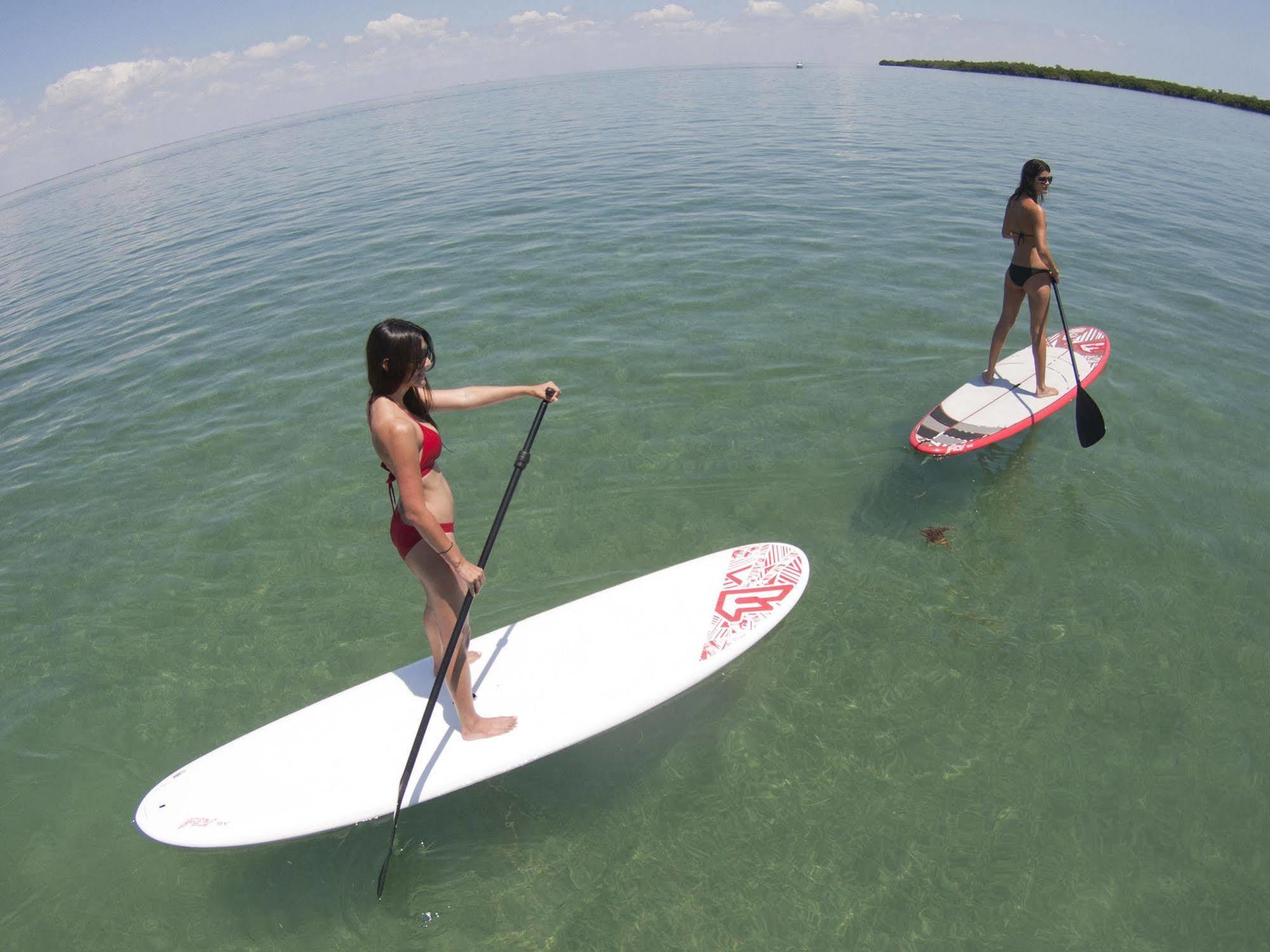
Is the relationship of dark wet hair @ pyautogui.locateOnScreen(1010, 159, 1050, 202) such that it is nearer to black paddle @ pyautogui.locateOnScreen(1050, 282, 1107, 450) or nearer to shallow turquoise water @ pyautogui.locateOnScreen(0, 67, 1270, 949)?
black paddle @ pyautogui.locateOnScreen(1050, 282, 1107, 450)

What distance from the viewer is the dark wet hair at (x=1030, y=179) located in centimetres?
692

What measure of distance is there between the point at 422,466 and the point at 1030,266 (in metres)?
7.07

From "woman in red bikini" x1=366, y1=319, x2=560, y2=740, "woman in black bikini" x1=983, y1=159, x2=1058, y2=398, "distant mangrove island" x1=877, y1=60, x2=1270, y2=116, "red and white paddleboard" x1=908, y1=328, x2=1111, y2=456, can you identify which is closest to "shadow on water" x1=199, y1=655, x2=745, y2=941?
"woman in red bikini" x1=366, y1=319, x2=560, y2=740

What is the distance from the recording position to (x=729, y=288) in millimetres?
12406

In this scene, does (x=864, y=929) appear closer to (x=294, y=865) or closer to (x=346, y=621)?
(x=294, y=865)

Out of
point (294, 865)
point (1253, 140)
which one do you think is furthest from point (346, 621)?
point (1253, 140)

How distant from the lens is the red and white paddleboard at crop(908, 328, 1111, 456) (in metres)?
7.35

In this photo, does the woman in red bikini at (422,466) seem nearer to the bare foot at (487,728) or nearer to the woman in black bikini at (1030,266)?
the bare foot at (487,728)

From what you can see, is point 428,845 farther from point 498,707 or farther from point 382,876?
point 498,707

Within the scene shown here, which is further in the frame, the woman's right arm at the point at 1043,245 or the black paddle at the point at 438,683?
the woman's right arm at the point at 1043,245

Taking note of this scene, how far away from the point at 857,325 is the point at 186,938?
410 inches

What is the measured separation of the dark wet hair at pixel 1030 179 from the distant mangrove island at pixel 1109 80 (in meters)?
55.0

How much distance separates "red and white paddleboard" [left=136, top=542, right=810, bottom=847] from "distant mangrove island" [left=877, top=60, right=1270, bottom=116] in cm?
5987

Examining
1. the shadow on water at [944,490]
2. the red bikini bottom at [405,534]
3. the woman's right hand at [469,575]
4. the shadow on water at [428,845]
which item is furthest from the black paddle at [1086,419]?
the red bikini bottom at [405,534]
